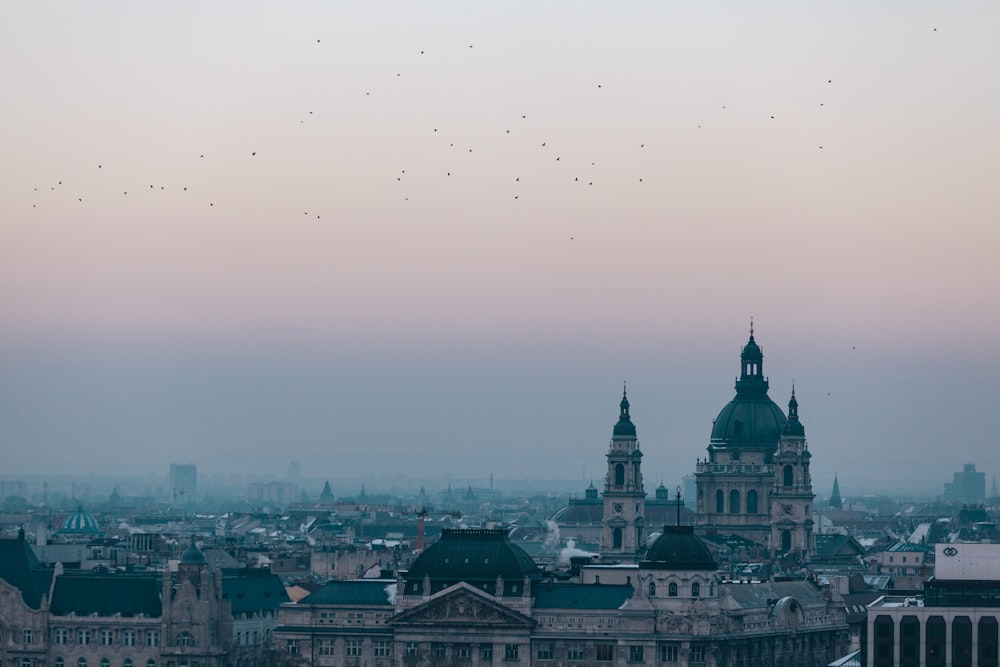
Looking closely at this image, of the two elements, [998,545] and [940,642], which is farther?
A: [998,545]

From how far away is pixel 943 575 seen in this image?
178250 mm

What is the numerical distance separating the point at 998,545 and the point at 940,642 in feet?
42.4

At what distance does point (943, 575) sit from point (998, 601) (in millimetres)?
5355

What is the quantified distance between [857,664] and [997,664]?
1373 cm

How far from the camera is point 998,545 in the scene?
181750mm

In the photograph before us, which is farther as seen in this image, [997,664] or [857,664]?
[857,664]

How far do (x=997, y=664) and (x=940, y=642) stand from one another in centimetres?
330

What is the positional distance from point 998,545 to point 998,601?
342 inches

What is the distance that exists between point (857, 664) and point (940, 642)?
11.4 meters

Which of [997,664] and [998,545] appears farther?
[998,545]

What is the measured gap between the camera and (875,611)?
17275 cm

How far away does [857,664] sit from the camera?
181250 mm

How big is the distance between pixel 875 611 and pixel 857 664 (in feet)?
30.3

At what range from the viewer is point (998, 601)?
174m
